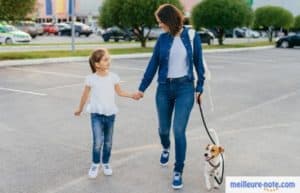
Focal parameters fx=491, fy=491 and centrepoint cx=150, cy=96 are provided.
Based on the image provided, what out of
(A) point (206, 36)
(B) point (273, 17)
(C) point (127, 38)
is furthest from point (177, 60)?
(B) point (273, 17)

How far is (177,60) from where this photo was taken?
4727 millimetres

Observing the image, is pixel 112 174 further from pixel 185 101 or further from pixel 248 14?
pixel 248 14

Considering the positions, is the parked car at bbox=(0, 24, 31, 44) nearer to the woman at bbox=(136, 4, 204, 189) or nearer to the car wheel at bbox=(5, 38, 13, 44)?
the car wheel at bbox=(5, 38, 13, 44)

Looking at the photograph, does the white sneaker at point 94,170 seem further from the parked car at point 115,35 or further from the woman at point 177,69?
the parked car at point 115,35

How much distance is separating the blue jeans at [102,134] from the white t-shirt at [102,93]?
8 centimetres

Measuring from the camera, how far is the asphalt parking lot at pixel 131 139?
5.08 meters

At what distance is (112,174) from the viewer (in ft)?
17.3

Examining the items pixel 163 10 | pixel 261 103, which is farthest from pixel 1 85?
pixel 163 10

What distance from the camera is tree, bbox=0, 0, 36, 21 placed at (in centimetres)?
1802

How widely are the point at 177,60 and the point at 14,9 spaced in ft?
48.6

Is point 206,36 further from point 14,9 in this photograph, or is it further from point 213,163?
point 213,163

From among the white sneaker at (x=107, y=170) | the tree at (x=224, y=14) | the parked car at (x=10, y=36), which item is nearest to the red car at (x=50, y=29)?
the parked car at (x=10, y=36)

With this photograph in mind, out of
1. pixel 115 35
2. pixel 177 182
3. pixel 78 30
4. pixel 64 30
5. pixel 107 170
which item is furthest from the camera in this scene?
pixel 64 30

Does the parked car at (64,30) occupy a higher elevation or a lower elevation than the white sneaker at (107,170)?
lower
